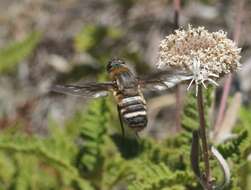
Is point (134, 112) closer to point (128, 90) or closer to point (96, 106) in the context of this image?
point (128, 90)

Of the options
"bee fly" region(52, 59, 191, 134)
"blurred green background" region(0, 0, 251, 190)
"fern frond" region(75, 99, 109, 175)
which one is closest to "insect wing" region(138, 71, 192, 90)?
"bee fly" region(52, 59, 191, 134)

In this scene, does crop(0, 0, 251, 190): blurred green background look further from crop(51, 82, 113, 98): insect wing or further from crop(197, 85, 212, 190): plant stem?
crop(51, 82, 113, 98): insect wing

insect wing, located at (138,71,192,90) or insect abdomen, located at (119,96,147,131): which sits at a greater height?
insect wing, located at (138,71,192,90)

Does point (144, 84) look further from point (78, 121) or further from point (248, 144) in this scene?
point (78, 121)

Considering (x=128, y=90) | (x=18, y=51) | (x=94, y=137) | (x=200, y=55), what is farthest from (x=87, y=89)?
(x=18, y=51)

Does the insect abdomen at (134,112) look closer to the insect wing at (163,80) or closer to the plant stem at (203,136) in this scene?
the insect wing at (163,80)

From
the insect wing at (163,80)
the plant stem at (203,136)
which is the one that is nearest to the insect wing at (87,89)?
the insect wing at (163,80)
